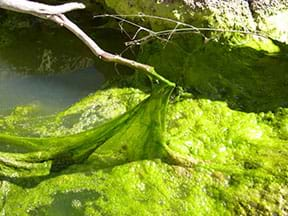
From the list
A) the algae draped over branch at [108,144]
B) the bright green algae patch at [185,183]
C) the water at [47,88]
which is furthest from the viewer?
the water at [47,88]

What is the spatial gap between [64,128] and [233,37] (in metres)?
1.10

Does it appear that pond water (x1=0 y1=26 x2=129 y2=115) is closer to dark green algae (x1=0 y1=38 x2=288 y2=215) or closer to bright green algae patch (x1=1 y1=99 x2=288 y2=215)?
dark green algae (x1=0 y1=38 x2=288 y2=215)

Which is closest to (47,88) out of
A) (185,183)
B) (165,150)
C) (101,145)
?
(101,145)

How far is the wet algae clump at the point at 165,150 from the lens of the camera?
2.36 metres

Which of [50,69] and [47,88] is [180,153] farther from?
[50,69]

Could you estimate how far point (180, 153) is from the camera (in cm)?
252

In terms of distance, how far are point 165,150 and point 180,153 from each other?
75 millimetres

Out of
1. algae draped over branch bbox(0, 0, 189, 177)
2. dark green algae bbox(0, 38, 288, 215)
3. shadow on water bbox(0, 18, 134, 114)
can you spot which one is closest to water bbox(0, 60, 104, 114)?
shadow on water bbox(0, 18, 134, 114)

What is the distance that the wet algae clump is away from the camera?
2355mm

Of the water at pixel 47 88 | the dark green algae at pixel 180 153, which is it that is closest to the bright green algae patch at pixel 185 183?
the dark green algae at pixel 180 153

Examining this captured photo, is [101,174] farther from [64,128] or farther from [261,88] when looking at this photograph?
[261,88]

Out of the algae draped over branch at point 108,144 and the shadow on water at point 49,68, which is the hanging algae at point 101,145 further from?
the shadow on water at point 49,68

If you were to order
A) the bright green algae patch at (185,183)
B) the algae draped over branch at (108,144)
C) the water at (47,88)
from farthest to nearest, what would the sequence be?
the water at (47,88), the algae draped over branch at (108,144), the bright green algae patch at (185,183)

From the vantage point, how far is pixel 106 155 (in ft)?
8.44
